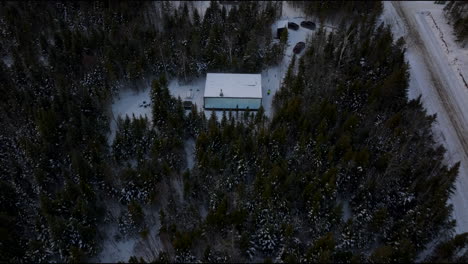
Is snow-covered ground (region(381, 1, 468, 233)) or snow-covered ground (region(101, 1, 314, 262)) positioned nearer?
snow-covered ground (region(101, 1, 314, 262))

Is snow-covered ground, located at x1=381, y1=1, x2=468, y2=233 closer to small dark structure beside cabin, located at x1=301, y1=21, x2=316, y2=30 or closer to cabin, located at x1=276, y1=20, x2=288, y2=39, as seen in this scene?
small dark structure beside cabin, located at x1=301, y1=21, x2=316, y2=30

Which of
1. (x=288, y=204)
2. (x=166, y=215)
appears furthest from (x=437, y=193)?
(x=166, y=215)

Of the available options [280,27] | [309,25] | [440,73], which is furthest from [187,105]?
[440,73]

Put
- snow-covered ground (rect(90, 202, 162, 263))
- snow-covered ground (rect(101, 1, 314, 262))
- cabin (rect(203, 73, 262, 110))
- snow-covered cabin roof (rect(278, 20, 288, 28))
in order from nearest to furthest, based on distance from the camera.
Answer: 1. snow-covered ground (rect(90, 202, 162, 263))
2. snow-covered ground (rect(101, 1, 314, 262))
3. cabin (rect(203, 73, 262, 110))
4. snow-covered cabin roof (rect(278, 20, 288, 28))

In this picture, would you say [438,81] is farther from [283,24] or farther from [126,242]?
[126,242]

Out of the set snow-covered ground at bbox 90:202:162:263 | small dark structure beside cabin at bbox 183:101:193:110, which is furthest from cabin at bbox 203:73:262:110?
snow-covered ground at bbox 90:202:162:263

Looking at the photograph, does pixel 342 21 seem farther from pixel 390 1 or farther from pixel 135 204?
pixel 135 204
